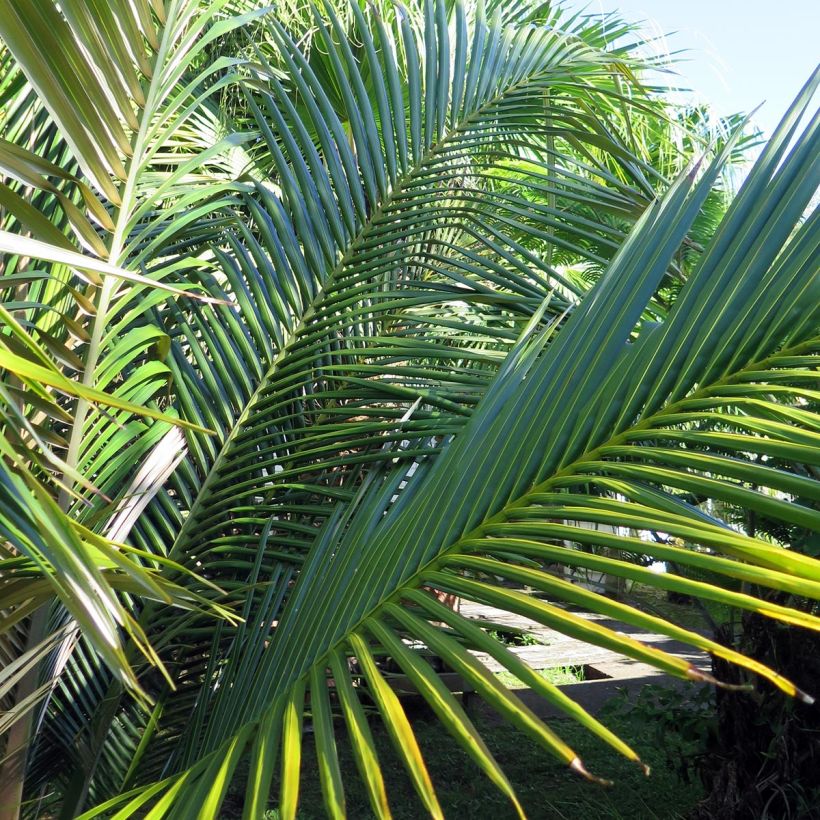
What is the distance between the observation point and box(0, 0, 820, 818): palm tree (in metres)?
0.74

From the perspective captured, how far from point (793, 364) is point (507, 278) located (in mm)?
953

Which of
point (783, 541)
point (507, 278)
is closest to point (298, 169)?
point (507, 278)

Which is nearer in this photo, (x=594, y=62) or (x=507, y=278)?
(x=507, y=278)

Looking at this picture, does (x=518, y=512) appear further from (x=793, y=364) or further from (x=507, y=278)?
(x=507, y=278)

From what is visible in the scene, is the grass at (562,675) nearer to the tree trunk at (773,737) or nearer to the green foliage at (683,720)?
the green foliage at (683,720)

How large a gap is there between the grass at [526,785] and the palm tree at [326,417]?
1.57 m

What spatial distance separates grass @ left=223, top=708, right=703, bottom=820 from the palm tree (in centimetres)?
157

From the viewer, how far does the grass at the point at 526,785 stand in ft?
9.50

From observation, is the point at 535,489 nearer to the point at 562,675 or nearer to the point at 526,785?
the point at 526,785

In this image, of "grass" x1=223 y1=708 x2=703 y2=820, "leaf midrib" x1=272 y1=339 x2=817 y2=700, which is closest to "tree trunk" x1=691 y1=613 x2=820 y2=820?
"grass" x1=223 y1=708 x2=703 y2=820

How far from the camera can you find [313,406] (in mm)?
1837

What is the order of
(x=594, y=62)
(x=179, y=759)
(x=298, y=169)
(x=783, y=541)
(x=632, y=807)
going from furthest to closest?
1. (x=632, y=807)
2. (x=783, y=541)
3. (x=594, y=62)
4. (x=298, y=169)
5. (x=179, y=759)

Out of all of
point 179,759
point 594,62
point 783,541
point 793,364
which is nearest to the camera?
point 793,364

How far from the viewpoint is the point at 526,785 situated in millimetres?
3146
